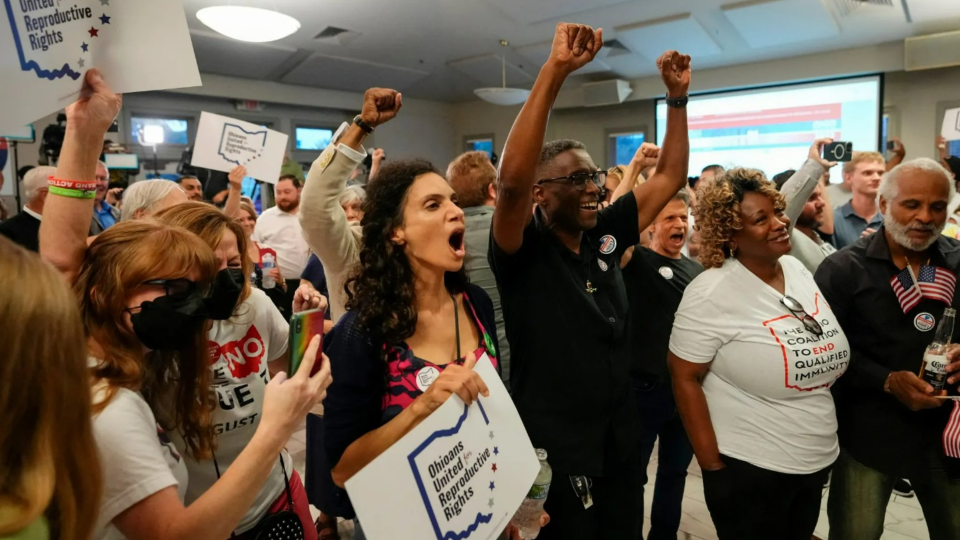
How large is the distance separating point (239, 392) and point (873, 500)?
77.0 inches

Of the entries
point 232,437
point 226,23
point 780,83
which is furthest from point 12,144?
point 780,83

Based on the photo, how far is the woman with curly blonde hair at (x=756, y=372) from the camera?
1652 millimetres

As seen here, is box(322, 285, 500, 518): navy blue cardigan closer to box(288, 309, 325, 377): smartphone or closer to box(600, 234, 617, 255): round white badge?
box(288, 309, 325, 377): smartphone

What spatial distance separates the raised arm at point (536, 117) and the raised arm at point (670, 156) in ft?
1.92

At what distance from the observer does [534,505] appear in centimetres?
135

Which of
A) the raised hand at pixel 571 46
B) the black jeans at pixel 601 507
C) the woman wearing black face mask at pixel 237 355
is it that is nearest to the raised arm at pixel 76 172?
the woman wearing black face mask at pixel 237 355

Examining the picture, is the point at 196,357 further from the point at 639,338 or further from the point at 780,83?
the point at 780,83

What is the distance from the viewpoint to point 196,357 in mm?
1197

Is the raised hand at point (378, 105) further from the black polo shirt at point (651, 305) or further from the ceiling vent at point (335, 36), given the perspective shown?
the ceiling vent at point (335, 36)

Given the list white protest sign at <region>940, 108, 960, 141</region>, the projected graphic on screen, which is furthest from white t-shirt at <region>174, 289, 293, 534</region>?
the projected graphic on screen

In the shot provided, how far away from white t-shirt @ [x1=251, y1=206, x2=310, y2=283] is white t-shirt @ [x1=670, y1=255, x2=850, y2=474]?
307 centimetres

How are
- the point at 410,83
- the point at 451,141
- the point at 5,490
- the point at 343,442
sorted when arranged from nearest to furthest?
the point at 5,490 < the point at 343,442 < the point at 410,83 < the point at 451,141

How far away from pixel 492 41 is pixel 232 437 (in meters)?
6.76

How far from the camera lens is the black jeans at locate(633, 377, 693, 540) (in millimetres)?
2371
